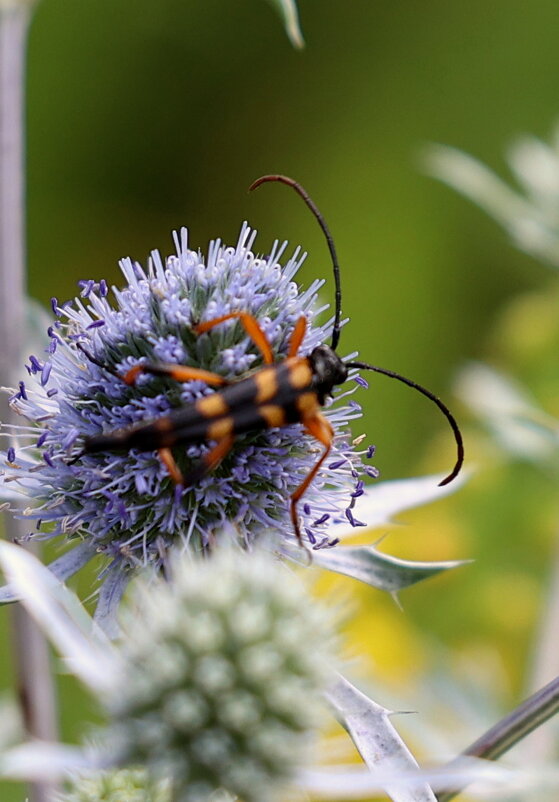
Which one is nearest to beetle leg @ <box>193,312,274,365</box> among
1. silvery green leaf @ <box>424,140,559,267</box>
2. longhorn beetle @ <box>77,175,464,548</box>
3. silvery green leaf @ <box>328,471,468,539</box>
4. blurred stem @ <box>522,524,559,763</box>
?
longhorn beetle @ <box>77,175,464,548</box>

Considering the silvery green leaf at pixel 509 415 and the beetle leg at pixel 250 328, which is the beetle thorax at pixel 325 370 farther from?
the silvery green leaf at pixel 509 415

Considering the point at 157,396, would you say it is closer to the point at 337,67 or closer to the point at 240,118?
the point at 240,118

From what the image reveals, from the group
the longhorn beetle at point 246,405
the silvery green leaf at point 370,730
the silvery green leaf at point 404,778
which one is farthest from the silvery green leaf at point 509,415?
the silvery green leaf at point 404,778

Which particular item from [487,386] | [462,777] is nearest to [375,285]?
[487,386]

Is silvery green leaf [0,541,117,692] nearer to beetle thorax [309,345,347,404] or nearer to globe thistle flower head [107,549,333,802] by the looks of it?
globe thistle flower head [107,549,333,802]

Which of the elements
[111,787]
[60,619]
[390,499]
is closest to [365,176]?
[390,499]

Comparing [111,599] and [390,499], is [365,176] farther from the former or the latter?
[111,599]
